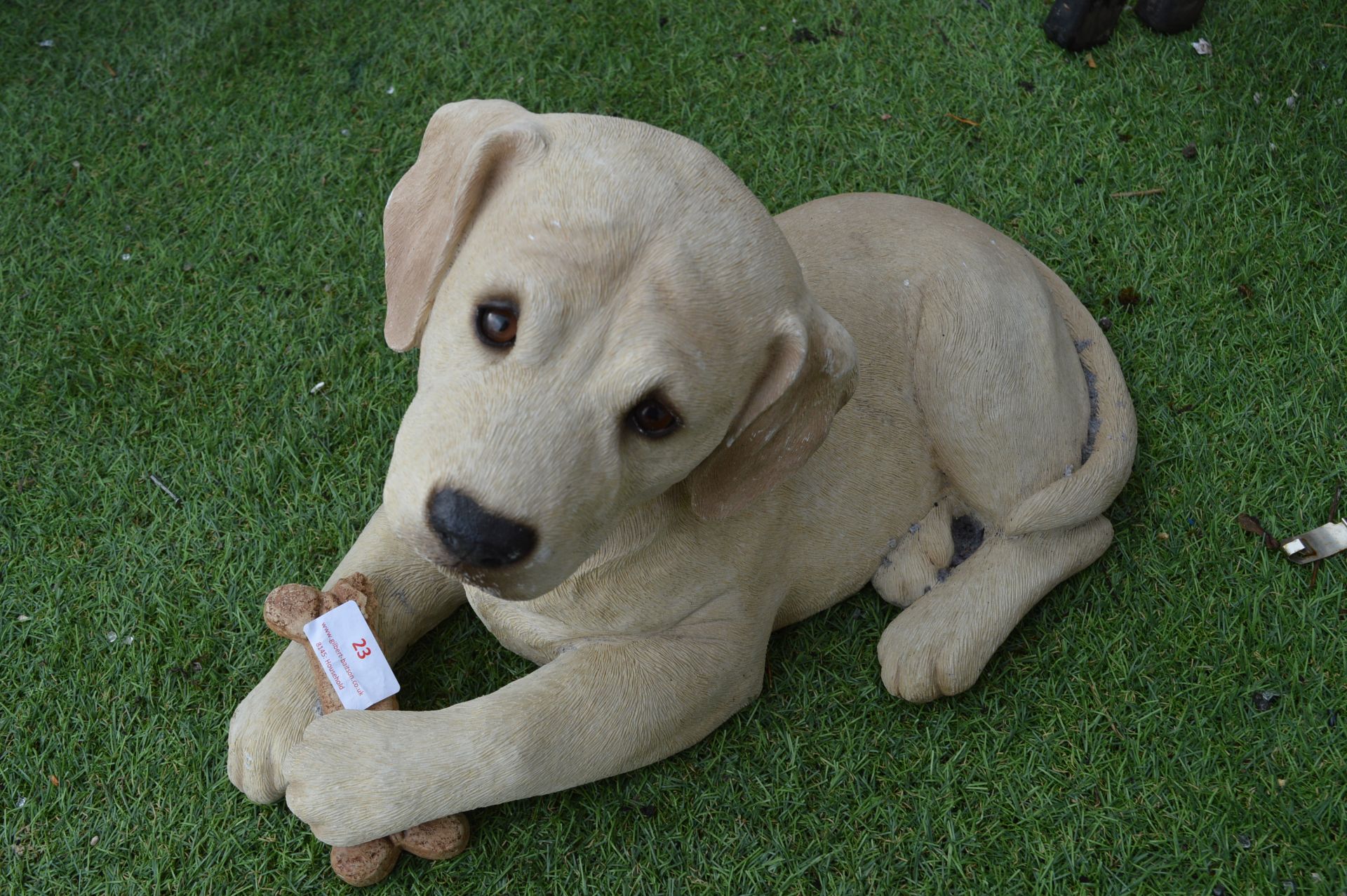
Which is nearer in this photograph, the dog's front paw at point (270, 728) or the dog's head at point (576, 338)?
the dog's head at point (576, 338)

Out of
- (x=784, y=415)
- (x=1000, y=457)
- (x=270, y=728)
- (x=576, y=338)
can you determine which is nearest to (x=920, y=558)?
(x=1000, y=457)

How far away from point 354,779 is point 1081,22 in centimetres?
291

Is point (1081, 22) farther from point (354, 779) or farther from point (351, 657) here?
point (354, 779)

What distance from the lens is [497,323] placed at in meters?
1.52

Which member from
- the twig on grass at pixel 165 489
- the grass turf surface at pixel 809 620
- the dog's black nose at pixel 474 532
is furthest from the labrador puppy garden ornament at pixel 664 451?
the twig on grass at pixel 165 489

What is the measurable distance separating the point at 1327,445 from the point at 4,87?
3.91m

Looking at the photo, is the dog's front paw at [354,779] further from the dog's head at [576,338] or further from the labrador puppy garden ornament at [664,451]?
the dog's head at [576,338]

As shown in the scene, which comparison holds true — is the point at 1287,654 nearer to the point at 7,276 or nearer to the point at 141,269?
the point at 141,269

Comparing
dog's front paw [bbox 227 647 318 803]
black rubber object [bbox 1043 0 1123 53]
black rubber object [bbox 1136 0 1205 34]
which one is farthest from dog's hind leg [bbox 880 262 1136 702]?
black rubber object [bbox 1136 0 1205 34]

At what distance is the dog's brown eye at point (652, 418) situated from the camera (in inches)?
60.0

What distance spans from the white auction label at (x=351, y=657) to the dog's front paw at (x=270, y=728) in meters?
0.09

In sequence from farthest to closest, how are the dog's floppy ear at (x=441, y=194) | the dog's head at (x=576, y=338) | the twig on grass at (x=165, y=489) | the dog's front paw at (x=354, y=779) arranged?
the twig on grass at (x=165, y=489) → the dog's front paw at (x=354, y=779) → the dog's floppy ear at (x=441, y=194) → the dog's head at (x=576, y=338)

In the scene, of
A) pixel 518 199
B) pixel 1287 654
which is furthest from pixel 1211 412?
pixel 518 199

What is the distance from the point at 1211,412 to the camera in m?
2.65
